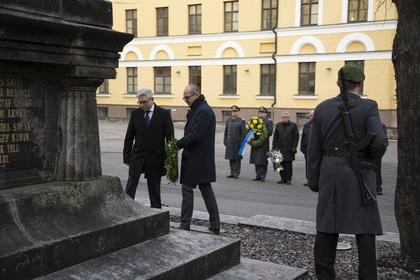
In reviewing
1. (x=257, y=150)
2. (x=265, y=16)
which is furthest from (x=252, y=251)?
(x=265, y=16)

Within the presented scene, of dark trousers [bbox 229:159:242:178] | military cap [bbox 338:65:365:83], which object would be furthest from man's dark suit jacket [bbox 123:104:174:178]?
dark trousers [bbox 229:159:242:178]

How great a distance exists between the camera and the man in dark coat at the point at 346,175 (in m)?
4.53

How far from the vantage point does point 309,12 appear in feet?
94.2

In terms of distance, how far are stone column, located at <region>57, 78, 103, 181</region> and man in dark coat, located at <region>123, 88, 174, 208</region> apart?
8.79 ft

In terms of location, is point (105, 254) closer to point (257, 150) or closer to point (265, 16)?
point (257, 150)

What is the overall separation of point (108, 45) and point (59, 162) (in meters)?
1.11

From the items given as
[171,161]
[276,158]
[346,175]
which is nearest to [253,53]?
[276,158]

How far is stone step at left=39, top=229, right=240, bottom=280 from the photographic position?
4.01m

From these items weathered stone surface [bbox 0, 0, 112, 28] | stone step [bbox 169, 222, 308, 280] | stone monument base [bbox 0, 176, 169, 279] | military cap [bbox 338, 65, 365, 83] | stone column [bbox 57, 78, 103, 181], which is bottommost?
stone step [bbox 169, 222, 308, 280]

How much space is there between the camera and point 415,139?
5.54 m

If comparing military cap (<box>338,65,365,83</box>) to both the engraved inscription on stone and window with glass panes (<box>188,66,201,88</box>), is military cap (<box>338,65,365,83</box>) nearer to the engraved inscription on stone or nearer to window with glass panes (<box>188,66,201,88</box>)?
the engraved inscription on stone

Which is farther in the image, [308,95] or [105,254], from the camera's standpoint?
[308,95]

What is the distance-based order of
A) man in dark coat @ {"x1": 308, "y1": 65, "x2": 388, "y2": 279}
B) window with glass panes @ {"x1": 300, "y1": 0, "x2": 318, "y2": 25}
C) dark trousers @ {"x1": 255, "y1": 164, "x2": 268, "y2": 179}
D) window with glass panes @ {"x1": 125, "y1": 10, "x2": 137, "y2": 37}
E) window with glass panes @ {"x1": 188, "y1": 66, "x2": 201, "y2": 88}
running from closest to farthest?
man in dark coat @ {"x1": 308, "y1": 65, "x2": 388, "y2": 279} < dark trousers @ {"x1": 255, "y1": 164, "x2": 268, "y2": 179} < window with glass panes @ {"x1": 300, "y1": 0, "x2": 318, "y2": 25} < window with glass panes @ {"x1": 188, "y1": 66, "x2": 201, "y2": 88} < window with glass panes @ {"x1": 125, "y1": 10, "x2": 137, "y2": 37}

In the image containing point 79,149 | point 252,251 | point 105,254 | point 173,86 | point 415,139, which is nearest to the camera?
point 105,254
